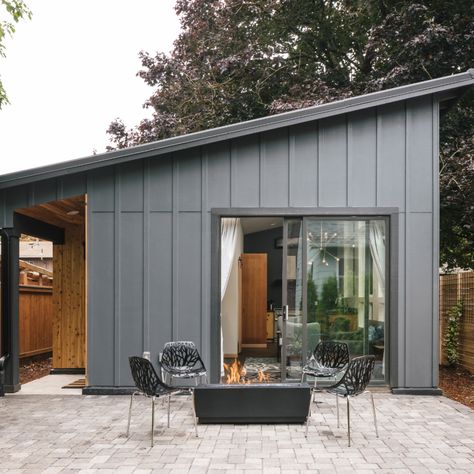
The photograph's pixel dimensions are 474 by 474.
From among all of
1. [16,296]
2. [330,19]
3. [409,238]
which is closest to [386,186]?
[409,238]

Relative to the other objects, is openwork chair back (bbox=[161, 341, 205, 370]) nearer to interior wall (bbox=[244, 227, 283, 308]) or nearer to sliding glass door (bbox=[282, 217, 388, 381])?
sliding glass door (bbox=[282, 217, 388, 381])

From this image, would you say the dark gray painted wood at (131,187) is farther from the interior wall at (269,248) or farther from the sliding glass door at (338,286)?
the interior wall at (269,248)

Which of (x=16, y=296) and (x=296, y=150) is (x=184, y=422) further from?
(x=296, y=150)

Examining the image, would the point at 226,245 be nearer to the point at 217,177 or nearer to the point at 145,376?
the point at 217,177

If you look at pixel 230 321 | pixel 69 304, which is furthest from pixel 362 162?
pixel 69 304

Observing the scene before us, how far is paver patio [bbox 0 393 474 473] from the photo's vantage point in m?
4.04

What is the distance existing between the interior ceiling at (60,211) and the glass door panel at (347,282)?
2969 millimetres

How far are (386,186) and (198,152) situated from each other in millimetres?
2349

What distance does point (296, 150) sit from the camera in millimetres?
6695

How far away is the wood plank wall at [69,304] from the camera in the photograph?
8.27 meters

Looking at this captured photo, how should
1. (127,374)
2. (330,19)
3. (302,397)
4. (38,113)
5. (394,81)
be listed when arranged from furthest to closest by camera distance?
(38,113) → (330,19) → (394,81) → (127,374) → (302,397)

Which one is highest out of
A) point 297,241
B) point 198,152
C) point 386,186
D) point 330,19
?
point 330,19

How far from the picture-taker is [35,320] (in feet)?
31.1

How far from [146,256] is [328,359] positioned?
250cm
